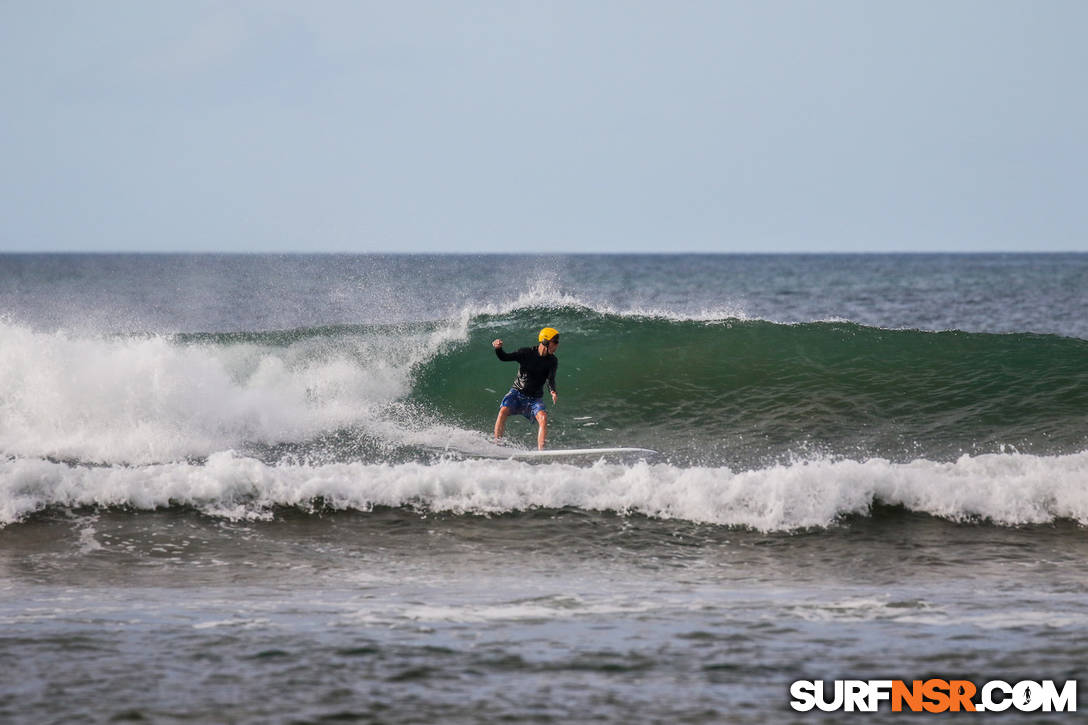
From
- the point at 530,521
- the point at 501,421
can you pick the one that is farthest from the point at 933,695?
the point at 501,421

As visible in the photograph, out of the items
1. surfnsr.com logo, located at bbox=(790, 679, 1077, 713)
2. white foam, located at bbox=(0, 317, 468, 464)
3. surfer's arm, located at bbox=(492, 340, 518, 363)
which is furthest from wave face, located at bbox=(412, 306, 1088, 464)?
surfnsr.com logo, located at bbox=(790, 679, 1077, 713)

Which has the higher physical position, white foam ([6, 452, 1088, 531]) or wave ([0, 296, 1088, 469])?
wave ([0, 296, 1088, 469])

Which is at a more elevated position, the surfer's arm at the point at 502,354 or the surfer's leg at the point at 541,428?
the surfer's arm at the point at 502,354

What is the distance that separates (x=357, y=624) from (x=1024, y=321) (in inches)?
1346

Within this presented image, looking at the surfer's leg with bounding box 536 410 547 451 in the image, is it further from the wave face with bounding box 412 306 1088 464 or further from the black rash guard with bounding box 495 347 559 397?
the wave face with bounding box 412 306 1088 464

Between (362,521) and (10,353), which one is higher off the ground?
(10,353)

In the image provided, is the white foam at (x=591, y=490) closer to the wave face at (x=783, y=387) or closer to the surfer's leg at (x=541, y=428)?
the surfer's leg at (x=541, y=428)

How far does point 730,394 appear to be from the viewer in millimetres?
16203

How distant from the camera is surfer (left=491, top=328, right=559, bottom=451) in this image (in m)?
12.9

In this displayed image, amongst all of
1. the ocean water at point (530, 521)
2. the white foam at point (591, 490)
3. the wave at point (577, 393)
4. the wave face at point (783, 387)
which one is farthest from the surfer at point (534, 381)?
the white foam at point (591, 490)

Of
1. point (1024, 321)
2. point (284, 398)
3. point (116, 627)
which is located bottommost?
point (116, 627)

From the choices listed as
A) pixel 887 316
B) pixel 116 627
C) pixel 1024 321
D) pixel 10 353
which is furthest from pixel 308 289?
pixel 116 627

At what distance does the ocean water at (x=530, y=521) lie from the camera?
5750mm

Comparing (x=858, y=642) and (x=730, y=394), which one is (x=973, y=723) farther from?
(x=730, y=394)
